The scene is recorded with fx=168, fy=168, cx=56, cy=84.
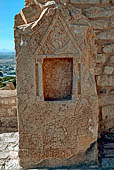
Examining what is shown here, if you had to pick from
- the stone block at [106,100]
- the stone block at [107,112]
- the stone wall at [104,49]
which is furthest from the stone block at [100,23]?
the stone block at [107,112]

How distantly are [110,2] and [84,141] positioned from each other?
1973mm

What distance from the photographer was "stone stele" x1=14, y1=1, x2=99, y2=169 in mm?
1705

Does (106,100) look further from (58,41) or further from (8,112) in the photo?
(8,112)

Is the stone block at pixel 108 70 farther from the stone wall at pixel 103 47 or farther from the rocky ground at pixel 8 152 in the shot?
the rocky ground at pixel 8 152

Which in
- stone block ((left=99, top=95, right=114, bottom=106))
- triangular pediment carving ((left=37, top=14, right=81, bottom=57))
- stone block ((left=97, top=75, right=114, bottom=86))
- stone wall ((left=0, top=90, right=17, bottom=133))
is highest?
triangular pediment carving ((left=37, top=14, right=81, bottom=57))

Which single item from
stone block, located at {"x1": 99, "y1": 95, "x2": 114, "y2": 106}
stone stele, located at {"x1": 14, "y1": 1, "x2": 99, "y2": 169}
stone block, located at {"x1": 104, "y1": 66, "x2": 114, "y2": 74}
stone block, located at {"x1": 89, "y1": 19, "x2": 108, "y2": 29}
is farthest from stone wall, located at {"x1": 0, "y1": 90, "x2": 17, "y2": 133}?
stone block, located at {"x1": 89, "y1": 19, "x2": 108, "y2": 29}

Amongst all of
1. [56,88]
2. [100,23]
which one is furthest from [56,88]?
[100,23]

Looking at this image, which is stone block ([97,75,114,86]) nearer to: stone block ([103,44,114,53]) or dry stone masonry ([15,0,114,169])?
stone block ([103,44,114,53])

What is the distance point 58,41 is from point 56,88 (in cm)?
52

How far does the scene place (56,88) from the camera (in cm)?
189

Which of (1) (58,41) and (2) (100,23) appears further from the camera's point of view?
(2) (100,23)

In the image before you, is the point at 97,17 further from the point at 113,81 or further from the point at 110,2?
the point at 113,81

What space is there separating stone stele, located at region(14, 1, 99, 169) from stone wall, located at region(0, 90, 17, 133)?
44.3 inches

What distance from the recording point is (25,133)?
1859 mm
